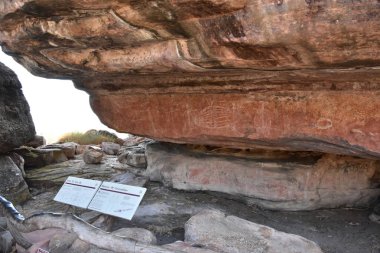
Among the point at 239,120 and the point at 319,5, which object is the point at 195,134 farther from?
the point at 319,5

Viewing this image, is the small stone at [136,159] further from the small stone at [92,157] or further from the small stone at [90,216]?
the small stone at [90,216]

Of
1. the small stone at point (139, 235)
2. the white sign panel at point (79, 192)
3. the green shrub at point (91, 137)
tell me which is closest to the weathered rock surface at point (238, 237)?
the small stone at point (139, 235)

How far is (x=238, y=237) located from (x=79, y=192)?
5.71 feet

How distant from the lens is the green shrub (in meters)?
9.53

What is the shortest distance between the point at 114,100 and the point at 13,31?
1531mm

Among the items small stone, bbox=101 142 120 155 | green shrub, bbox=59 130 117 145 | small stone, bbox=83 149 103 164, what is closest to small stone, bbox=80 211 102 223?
small stone, bbox=83 149 103 164

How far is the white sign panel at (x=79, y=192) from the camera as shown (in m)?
3.93

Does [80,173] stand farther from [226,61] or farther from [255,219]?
[226,61]

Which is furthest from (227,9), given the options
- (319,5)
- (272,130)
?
(272,130)

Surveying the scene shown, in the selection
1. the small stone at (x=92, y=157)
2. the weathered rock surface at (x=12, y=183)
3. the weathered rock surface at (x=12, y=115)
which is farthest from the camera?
the small stone at (x=92, y=157)

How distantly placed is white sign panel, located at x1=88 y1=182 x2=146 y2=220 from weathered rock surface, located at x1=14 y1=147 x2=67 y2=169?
9.38 ft

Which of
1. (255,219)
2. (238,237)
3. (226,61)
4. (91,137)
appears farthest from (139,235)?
(91,137)

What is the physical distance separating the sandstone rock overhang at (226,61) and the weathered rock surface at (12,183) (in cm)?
159

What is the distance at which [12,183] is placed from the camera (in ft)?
16.4
